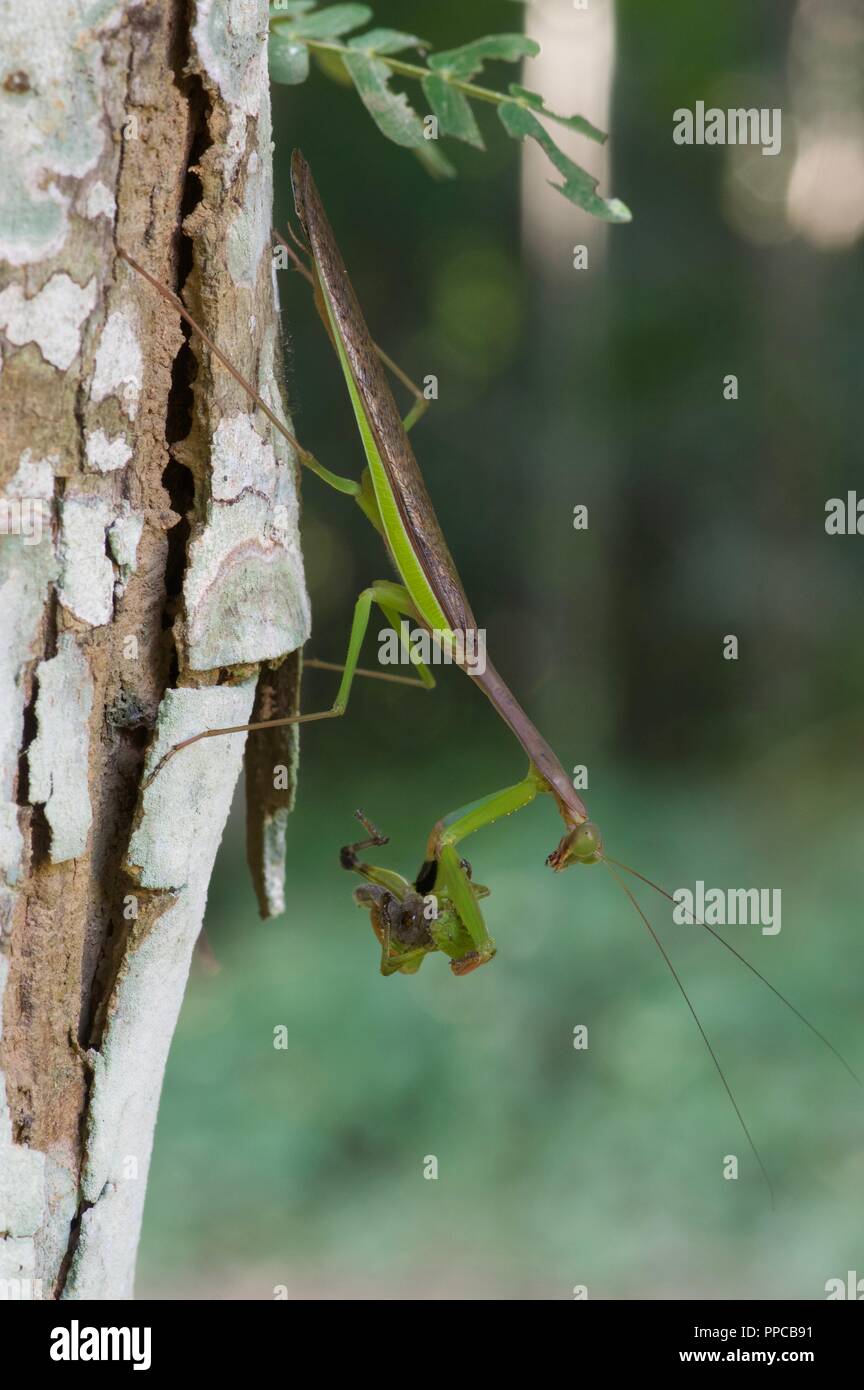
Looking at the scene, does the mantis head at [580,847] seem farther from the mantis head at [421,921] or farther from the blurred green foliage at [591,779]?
the blurred green foliage at [591,779]

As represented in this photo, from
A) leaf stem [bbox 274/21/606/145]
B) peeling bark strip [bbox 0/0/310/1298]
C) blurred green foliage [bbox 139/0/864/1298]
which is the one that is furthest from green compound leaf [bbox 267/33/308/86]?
blurred green foliage [bbox 139/0/864/1298]

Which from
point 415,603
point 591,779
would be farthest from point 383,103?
point 591,779

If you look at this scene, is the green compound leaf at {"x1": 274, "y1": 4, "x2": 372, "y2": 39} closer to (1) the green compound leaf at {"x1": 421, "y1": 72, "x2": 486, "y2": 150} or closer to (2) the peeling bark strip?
(1) the green compound leaf at {"x1": 421, "y1": 72, "x2": 486, "y2": 150}

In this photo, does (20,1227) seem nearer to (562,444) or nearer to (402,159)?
(562,444)

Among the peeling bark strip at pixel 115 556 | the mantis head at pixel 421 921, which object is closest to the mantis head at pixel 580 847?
the mantis head at pixel 421 921

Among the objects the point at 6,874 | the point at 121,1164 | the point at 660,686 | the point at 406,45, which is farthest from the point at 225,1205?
the point at 660,686

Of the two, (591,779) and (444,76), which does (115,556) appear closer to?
(444,76)

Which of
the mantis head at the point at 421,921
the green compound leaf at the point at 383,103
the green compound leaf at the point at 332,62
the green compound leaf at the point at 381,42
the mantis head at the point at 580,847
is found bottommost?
the mantis head at the point at 421,921
